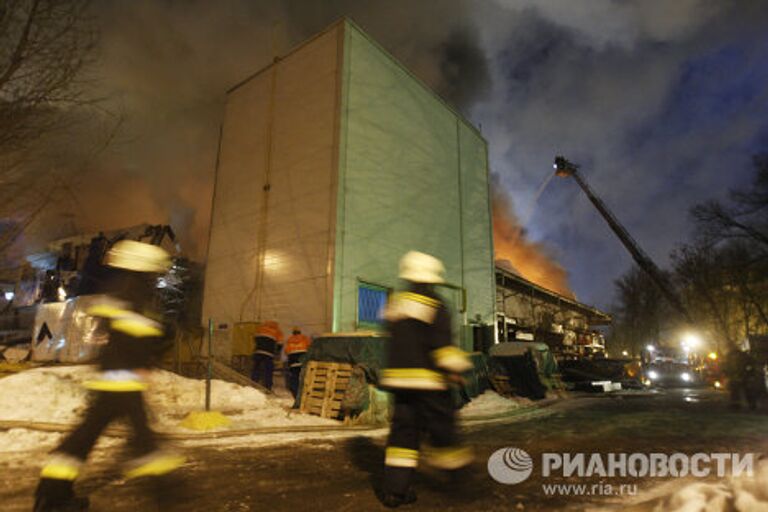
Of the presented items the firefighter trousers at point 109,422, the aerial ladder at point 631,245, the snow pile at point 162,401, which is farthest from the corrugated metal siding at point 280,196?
the aerial ladder at point 631,245

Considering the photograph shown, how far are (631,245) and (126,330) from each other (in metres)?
33.5

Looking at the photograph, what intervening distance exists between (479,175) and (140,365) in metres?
21.1

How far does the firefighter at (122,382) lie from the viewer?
3.03 m

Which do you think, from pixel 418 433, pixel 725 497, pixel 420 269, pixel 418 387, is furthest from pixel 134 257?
pixel 725 497

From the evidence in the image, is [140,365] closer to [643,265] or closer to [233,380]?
[233,380]

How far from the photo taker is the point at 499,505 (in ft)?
11.4

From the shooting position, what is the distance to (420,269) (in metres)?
3.74

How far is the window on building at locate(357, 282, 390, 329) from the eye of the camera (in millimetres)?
14431

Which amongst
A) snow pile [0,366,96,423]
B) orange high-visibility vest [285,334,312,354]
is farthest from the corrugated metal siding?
snow pile [0,366,96,423]

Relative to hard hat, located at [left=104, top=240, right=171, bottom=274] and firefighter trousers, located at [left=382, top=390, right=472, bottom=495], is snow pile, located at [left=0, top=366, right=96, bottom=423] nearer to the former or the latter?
hard hat, located at [left=104, top=240, right=171, bottom=274]

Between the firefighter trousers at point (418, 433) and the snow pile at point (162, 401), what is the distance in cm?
375

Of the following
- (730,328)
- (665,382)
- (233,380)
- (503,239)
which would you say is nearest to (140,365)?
(233,380)

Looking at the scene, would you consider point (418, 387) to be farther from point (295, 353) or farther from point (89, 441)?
point (295, 353)

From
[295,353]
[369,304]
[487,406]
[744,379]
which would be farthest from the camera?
[369,304]
